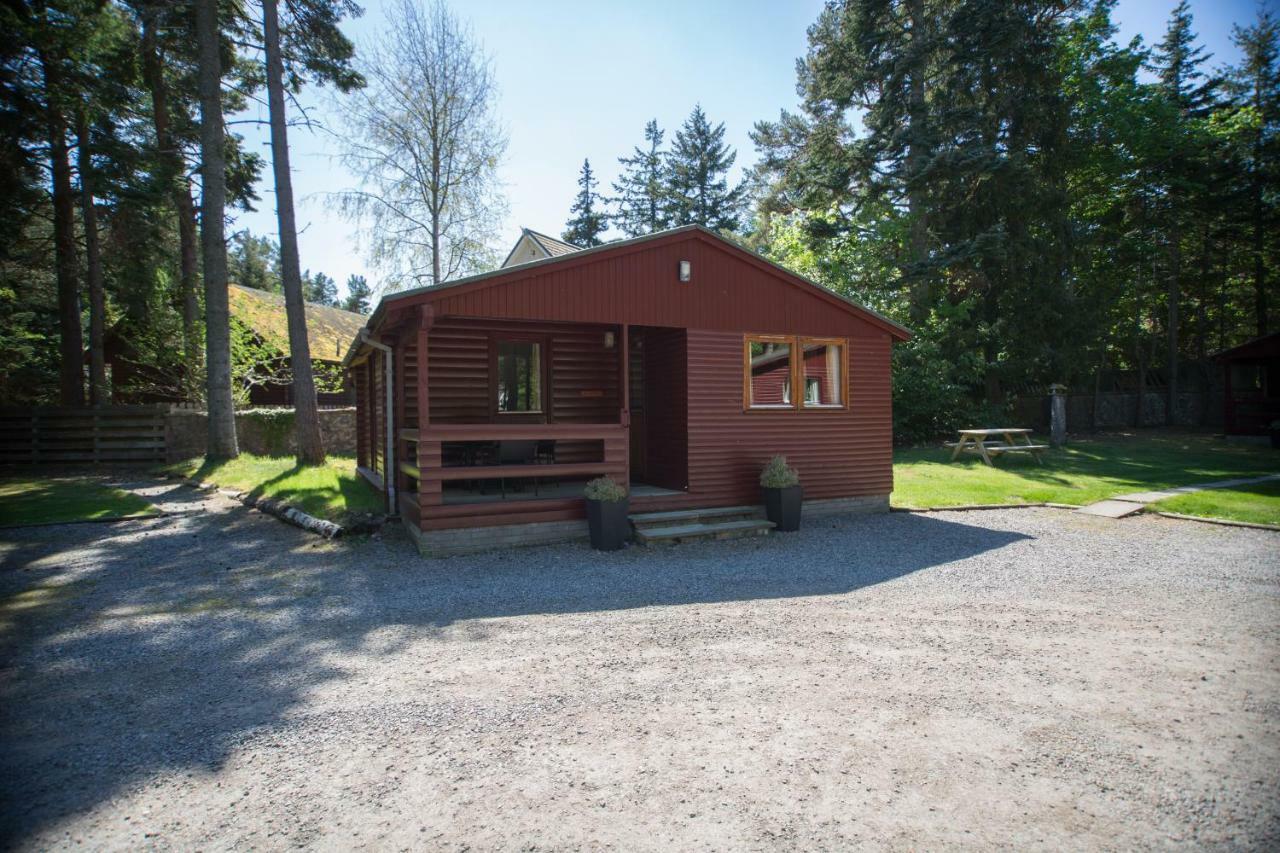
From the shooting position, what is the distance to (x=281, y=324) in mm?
23891

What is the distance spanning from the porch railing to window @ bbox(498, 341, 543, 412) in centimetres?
206

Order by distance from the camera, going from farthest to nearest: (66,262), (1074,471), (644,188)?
(644,188) < (66,262) < (1074,471)

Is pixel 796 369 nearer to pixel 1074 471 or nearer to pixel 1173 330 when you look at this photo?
pixel 1074 471

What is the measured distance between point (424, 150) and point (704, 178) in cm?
2102

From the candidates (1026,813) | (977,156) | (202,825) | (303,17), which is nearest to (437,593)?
(202,825)

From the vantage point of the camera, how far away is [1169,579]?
251 inches

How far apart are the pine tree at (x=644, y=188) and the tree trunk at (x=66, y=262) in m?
25.8

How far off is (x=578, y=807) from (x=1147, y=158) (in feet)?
104

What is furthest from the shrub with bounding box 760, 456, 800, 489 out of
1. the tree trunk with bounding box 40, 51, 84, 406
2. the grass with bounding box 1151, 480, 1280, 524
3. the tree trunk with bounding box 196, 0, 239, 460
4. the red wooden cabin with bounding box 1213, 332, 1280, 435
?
the red wooden cabin with bounding box 1213, 332, 1280, 435

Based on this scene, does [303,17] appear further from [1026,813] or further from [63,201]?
[1026,813]

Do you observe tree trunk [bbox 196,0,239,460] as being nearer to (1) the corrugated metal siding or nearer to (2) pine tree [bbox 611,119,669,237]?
(1) the corrugated metal siding

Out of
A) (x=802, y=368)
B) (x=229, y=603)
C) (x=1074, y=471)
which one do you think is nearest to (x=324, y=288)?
(x=802, y=368)

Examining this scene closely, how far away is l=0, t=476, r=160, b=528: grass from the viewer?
9.61m

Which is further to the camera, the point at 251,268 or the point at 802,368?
the point at 251,268
